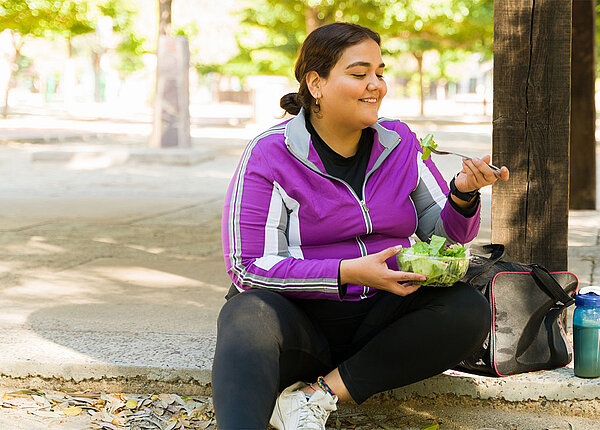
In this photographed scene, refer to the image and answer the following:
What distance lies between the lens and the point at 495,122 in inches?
138

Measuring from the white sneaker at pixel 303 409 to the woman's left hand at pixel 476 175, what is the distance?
0.81 m

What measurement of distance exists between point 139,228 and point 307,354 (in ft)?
15.1

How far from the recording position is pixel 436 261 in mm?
2643

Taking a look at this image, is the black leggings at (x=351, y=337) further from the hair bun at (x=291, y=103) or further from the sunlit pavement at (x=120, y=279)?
the hair bun at (x=291, y=103)

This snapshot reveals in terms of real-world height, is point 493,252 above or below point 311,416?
above

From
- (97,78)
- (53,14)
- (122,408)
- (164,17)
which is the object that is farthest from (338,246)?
(97,78)

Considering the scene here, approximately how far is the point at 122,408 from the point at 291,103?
1294mm

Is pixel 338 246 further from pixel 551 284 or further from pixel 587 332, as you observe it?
pixel 587 332

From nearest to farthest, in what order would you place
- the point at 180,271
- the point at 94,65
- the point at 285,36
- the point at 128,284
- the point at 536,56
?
1. the point at 536,56
2. the point at 128,284
3. the point at 180,271
4. the point at 285,36
5. the point at 94,65

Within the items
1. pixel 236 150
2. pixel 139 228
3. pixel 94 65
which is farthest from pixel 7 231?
pixel 94 65

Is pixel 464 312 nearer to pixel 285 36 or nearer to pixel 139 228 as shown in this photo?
pixel 139 228

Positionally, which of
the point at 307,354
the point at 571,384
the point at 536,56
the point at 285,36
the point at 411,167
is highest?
the point at 285,36

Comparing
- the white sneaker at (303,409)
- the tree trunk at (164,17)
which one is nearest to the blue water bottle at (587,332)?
the white sneaker at (303,409)

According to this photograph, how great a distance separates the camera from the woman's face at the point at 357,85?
9.53 feet
